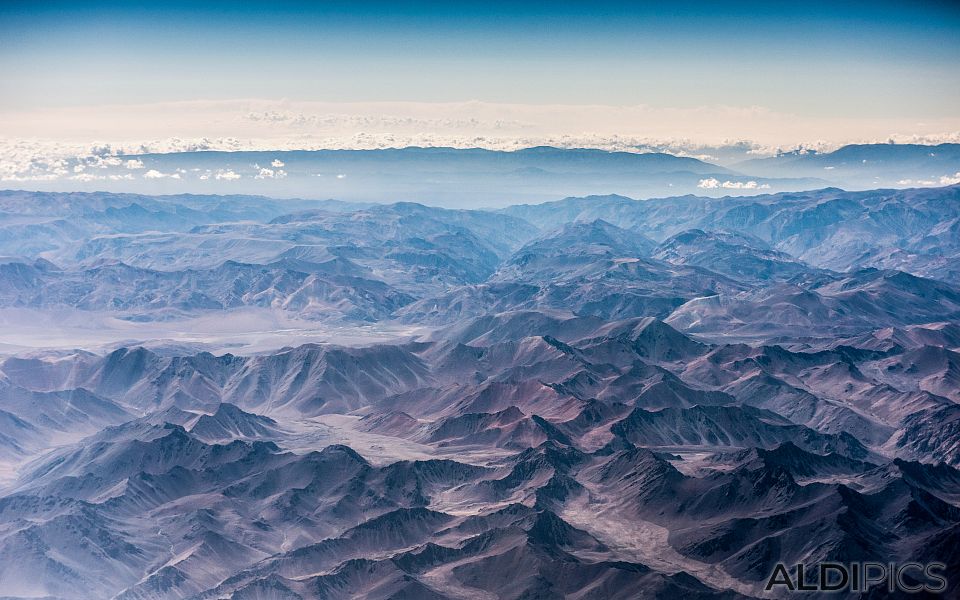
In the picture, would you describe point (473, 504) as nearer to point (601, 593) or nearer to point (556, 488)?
point (556, 488)

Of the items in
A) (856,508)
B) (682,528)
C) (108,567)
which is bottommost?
(108,567)

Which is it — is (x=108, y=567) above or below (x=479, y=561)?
below

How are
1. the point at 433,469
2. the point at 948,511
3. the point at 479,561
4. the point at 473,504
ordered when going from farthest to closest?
1. the point at 433,469
2. the point at 473,504
3. the point at 948,511
4. the point at 479,561

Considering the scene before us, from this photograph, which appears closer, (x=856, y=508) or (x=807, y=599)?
(x=807, y=599)

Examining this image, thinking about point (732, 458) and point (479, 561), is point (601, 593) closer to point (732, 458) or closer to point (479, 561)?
point (479, 561)

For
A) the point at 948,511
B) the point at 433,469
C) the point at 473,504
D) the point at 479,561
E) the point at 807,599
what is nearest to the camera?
the point at 807,599

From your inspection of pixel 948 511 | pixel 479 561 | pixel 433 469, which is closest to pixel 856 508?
pixel 948 511
